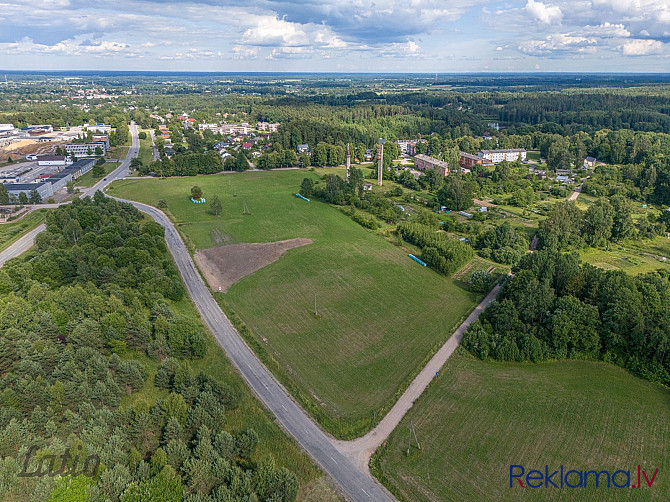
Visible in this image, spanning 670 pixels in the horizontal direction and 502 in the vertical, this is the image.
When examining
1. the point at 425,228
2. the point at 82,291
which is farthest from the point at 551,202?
the point at 82,291

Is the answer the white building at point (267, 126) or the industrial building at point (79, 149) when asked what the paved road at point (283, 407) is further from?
the white building at point (267, 126)

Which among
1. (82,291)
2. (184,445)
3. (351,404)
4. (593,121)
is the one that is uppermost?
(593,121)

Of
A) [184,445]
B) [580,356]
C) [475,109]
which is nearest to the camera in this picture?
[184,445]

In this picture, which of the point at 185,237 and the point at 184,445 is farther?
the point at 185,237

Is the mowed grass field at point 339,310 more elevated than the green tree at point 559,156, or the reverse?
Answer: the green tree at point 559,156

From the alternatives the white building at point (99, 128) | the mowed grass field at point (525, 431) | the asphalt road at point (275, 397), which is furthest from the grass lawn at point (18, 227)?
the white building at point (99, 128)

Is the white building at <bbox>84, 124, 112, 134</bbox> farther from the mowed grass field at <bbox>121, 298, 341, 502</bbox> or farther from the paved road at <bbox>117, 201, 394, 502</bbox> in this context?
the mowed grass field at <bbox>121, 298, 341, 502</bbox>

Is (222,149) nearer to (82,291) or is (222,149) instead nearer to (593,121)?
(82,291)

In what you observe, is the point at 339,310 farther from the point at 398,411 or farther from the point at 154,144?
the point at 154,144
